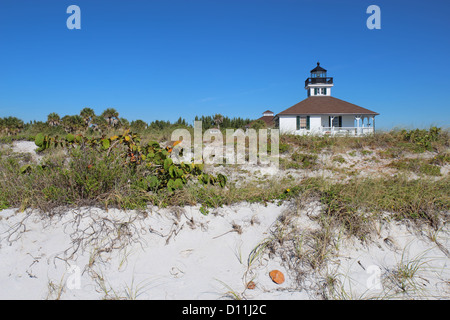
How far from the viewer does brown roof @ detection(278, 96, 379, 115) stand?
78.8 feet

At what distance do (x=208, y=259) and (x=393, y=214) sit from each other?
8.87 ft

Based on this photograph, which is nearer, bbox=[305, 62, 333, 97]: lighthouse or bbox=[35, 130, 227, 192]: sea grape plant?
bbox=[35, 130, 227, 192]: sea grape plant

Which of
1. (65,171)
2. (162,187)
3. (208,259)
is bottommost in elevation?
(208,259)

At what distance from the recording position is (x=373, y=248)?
3.37 meters

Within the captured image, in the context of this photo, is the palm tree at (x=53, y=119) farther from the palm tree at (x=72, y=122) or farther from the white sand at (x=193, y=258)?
the white sand at (x=193, y=258)

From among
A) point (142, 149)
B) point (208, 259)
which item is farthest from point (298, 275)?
point (142, 149)

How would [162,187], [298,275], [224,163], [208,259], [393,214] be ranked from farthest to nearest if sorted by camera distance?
[224,163]
[162,187]
[393,214]
[208,259]
[298,275]

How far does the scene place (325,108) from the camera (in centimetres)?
2467

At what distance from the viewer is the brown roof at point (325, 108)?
24.0 m

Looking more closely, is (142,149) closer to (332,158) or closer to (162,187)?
(162,187)

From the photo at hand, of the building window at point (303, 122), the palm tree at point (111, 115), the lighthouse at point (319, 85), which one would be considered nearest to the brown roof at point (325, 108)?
the building window at point (303, 122)

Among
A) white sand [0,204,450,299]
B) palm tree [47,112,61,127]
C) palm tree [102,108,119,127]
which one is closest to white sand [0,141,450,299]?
white sand [0,204,450,299]

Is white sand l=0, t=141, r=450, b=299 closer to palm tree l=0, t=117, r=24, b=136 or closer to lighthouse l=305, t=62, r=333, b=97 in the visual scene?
palm tree l=0, t=117, r=24, b=136
